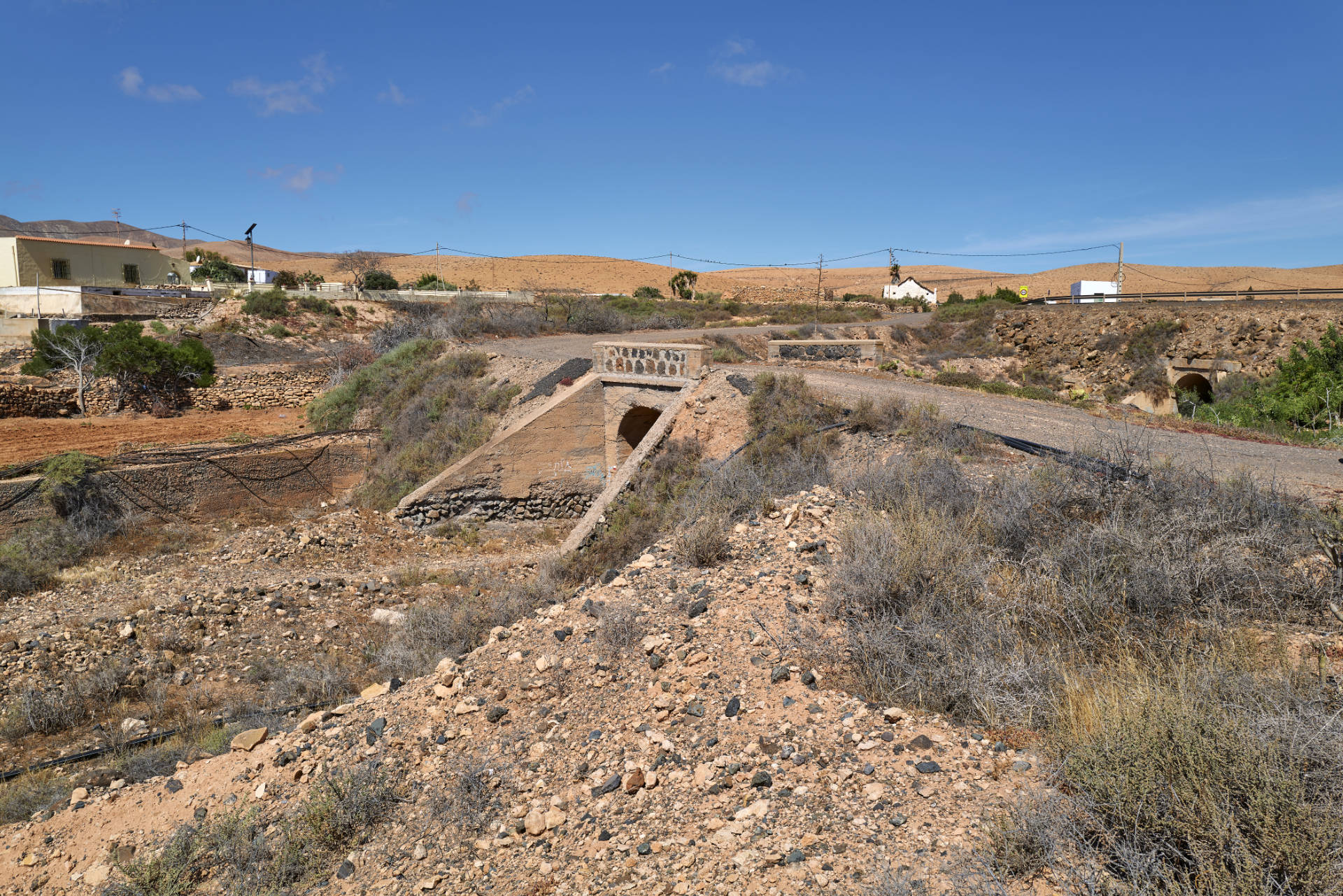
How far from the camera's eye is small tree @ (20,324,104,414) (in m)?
20.6

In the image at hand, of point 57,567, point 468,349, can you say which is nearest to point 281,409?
point 468,349

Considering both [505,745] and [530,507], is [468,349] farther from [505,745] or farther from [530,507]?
[505,745]

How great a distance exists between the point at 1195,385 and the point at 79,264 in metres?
46.8

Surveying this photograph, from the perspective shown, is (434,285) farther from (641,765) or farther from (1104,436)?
(641,765)

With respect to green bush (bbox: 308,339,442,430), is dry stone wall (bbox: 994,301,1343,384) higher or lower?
higher

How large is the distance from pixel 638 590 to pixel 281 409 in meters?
20.6

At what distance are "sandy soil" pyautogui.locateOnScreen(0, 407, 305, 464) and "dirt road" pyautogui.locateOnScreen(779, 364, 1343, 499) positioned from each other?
46.6 ft

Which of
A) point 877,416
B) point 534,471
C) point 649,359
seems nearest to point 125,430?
point 534,471

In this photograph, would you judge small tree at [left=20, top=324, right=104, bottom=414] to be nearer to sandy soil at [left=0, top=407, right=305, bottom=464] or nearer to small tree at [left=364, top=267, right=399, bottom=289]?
sandy soil at [left=0, top=407, right=305, bottom=464]

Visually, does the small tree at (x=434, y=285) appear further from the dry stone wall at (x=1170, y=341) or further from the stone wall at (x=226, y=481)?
the dry stone wall at (x=1170, y=341)

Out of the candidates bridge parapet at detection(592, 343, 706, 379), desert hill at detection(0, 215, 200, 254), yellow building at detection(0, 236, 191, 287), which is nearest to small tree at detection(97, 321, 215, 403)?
bridge parapet at detection(592, 343, 706, 379)

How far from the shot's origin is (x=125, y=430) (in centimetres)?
1856

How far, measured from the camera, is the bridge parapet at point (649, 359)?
40.8 ft

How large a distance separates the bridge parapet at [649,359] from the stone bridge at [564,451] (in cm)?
2
